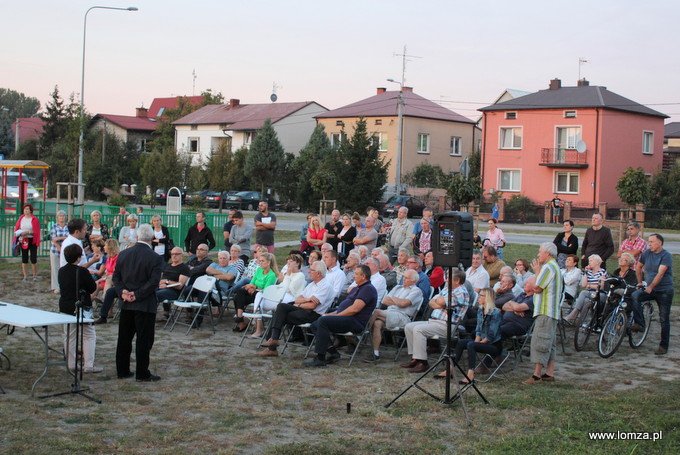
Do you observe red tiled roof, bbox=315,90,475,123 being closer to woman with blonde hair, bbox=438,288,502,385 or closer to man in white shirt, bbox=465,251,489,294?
man in white shirt, bbox=465,251,489,294

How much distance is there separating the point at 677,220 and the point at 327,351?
3190 centimetres

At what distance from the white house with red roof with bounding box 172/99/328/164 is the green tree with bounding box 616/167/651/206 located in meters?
28.9

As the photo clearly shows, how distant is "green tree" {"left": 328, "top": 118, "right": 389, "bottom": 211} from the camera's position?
3406 centimetres

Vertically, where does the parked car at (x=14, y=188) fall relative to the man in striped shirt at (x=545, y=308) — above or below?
above

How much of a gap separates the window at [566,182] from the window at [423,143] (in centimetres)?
1174

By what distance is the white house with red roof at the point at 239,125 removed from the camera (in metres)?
58.8

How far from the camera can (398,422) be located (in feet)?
21.5

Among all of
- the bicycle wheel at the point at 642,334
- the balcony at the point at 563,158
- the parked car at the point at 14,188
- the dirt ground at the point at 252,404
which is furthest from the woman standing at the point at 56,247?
the balcony at the point at 563,158

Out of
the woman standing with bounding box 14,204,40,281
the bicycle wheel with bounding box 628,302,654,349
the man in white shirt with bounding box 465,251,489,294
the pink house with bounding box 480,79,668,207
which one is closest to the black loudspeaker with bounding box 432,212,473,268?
the man in white shirt with bounding box 465,251,489,294

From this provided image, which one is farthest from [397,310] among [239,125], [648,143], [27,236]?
[239,125]

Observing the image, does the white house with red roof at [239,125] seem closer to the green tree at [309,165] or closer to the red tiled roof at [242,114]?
the red tiled roof at [242,114]

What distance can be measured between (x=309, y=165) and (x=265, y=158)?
4.78m

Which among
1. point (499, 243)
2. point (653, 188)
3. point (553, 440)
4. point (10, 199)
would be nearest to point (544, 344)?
point (553, 440)

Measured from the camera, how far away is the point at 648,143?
4678 centimetres
